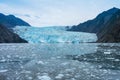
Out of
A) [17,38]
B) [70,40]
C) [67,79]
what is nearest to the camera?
[67,79]

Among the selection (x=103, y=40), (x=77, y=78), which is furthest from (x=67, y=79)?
(x=103, y=40)

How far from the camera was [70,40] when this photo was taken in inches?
4274

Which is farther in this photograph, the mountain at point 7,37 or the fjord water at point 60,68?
the mountain at point 7,37

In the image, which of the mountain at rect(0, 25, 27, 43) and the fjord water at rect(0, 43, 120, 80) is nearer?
the fjord water at rect(0, 43, 120, 80)

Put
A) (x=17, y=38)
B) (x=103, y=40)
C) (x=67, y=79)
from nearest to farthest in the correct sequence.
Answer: (x=67, y=79)
(x=103, y=40)
(x=17, y=38)

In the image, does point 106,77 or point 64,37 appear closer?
point 106,77

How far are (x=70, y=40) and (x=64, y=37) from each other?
14.5 ft

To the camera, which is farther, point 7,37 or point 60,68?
Result: point 7,37

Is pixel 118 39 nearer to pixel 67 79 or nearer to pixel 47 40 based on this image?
pixel 47 40

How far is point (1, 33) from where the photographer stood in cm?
12250

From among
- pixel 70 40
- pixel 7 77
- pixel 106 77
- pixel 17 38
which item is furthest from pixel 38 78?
pixel 17 38

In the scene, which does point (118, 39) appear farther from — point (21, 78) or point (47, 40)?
point (21, 78)

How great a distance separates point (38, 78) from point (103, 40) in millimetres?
111549

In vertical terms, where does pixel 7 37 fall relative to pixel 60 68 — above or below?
below
